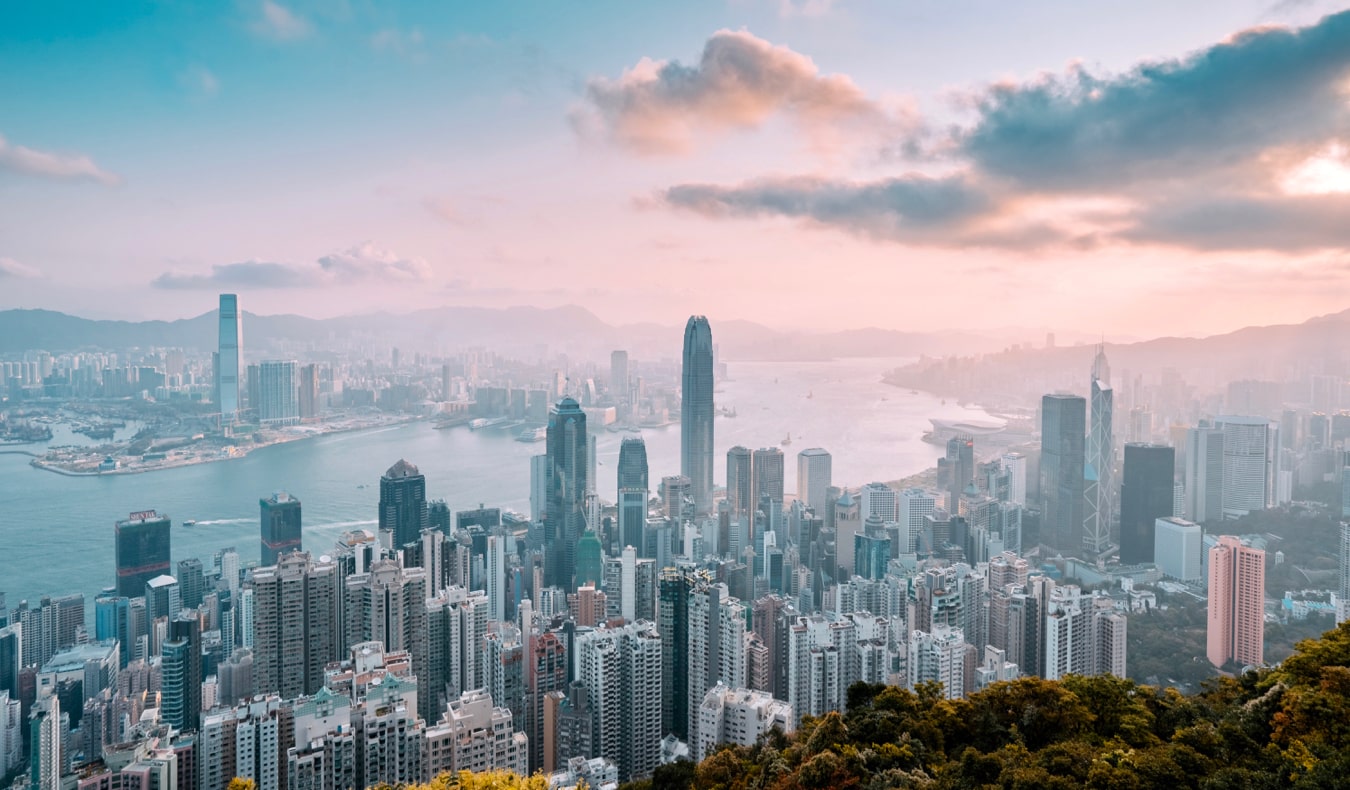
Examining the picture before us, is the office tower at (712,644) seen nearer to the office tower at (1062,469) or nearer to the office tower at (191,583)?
the office tower at (191,583)

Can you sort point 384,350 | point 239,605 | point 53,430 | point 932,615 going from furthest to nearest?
1. point 384,350
2. point 53,430
3. point 239,605
4. point 932,615

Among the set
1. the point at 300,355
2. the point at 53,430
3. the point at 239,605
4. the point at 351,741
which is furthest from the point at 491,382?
the point at 351,741

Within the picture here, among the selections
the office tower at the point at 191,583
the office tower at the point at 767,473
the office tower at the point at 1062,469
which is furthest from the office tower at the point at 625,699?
the office tower at the point at 1062,469

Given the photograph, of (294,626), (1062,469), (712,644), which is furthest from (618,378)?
(712,644)

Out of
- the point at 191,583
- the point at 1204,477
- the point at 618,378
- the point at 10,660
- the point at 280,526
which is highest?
the point at 618,378

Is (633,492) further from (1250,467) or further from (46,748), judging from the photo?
(1250,467)

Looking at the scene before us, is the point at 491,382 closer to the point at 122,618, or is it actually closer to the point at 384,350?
the point at 384,350

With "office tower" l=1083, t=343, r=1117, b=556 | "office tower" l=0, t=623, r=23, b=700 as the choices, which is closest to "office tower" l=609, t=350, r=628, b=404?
"office tower" l=1083, t=343, r=1117, b=556
